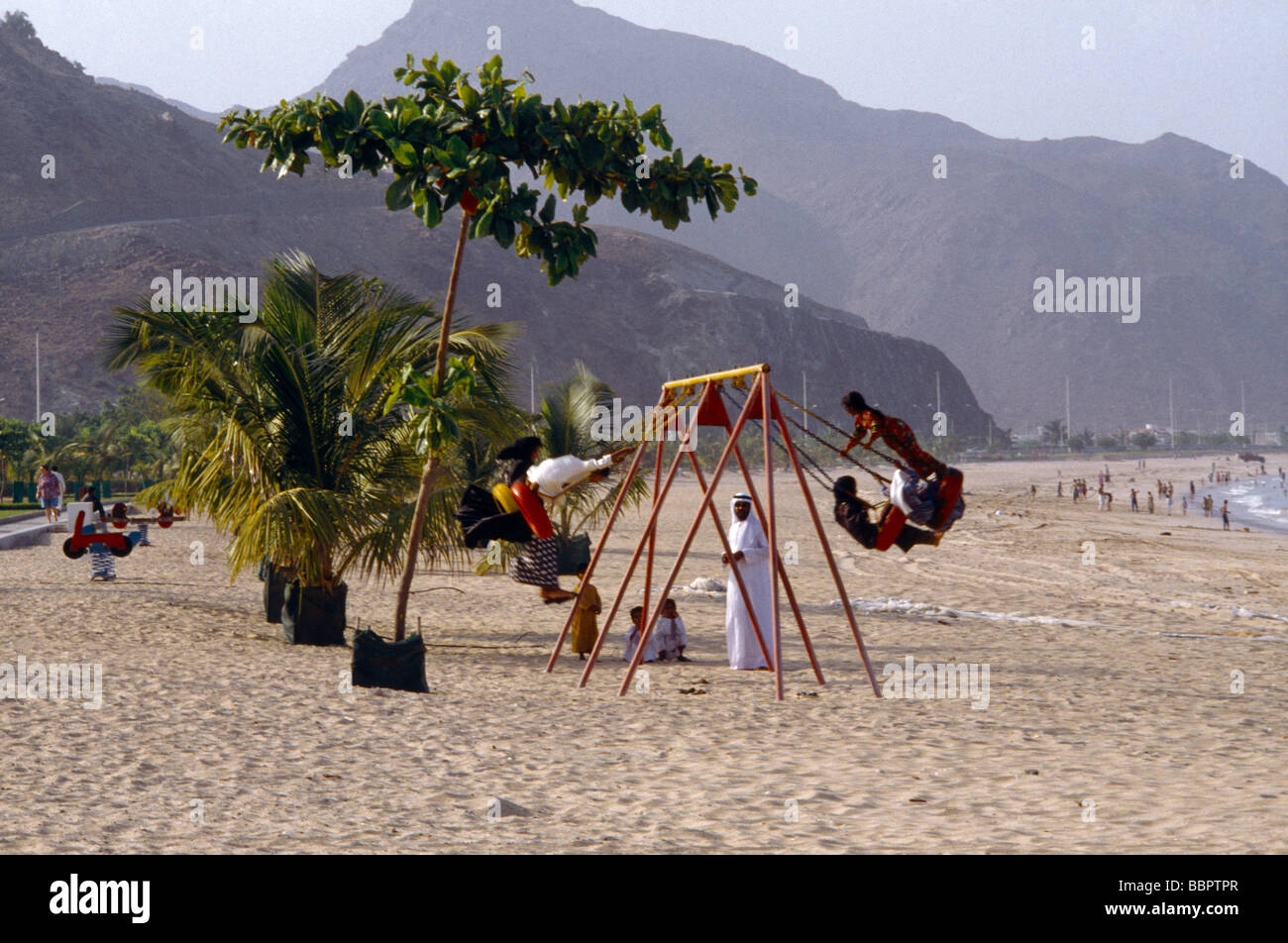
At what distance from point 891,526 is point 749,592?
268cm

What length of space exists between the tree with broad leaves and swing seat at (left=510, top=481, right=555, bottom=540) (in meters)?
0.84

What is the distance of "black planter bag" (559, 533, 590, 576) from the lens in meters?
18.5

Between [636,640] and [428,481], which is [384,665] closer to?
[428,481]

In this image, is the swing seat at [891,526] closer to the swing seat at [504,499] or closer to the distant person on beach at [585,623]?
the swing seat at [504,499]

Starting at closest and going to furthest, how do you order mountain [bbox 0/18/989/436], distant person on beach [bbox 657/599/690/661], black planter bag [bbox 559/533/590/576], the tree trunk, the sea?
the tree trunk, distant person on beach [bbox 657/599/690/661], black planter bag [bbox 559/533/590/576], the sea, mountain [bbox 0/18/989/436]

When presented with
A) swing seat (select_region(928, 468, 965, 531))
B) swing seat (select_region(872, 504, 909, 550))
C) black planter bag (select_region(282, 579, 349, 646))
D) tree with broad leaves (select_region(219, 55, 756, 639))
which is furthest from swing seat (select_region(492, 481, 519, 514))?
black planter bag (select_region(282, 579, 349, 646))

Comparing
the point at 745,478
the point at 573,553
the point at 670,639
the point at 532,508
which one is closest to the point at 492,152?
the point at 532,508

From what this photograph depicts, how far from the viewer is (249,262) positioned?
88.9m

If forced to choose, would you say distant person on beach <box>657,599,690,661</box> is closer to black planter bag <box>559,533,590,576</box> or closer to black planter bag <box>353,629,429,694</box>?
black planter bag <box>353,629,429,694</box>

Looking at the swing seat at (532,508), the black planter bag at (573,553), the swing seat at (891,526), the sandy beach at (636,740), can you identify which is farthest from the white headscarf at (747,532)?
the black planter bag at (573,553)

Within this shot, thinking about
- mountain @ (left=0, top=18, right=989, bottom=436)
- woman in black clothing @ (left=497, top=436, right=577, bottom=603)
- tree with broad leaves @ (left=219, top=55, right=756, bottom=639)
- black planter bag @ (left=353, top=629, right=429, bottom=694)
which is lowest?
black planter bag @ (left=353, top=629, right=429, bottom=694)
